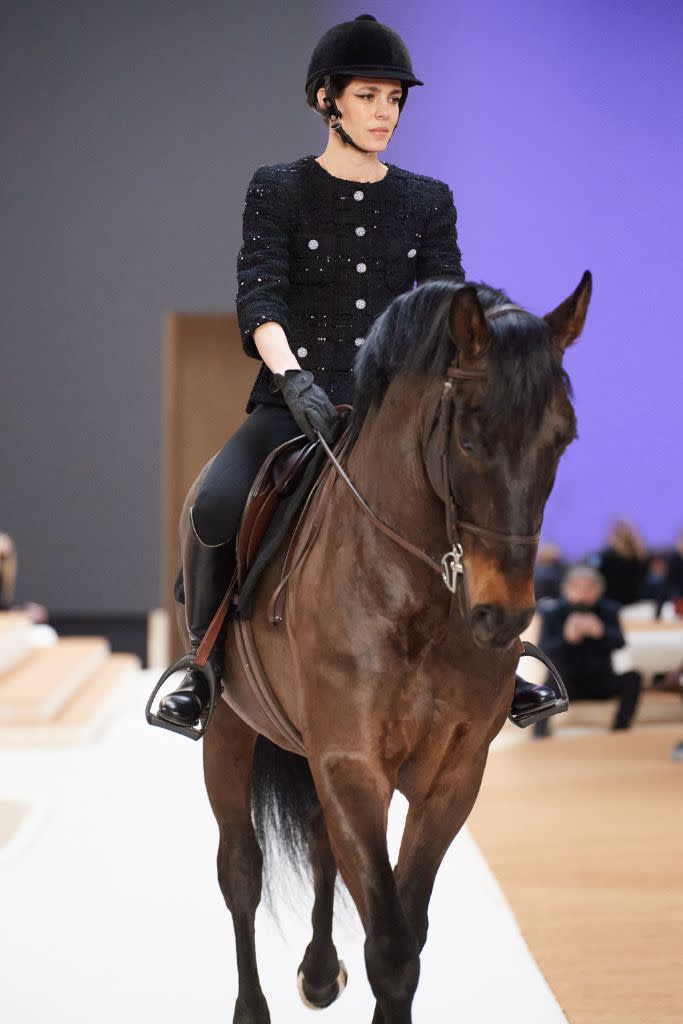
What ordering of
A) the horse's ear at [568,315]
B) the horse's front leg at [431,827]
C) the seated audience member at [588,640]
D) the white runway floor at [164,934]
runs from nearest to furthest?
the horse's ear at [568,315], the horse's front leg at [431,827], the white runway floor at [164,934], the seated audience member at [588,640]

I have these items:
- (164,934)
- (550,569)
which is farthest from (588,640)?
(164,934)

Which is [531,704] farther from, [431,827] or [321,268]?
[321,268]

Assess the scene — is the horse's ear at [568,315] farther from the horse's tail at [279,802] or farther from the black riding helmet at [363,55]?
the horse's tail at [279,802]

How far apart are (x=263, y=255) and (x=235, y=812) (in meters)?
1.48

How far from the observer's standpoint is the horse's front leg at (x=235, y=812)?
352 cm

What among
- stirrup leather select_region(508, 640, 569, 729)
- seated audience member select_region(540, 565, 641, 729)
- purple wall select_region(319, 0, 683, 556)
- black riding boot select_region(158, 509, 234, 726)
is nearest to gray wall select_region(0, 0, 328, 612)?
purple wall select_region(319, 0, 683, 556)

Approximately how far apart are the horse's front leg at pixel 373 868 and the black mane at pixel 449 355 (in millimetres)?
690

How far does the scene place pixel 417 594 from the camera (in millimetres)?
2562

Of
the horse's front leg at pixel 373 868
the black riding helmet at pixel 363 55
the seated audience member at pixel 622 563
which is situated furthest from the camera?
the seated audience member at pixel 622 563

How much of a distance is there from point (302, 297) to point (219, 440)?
873cm

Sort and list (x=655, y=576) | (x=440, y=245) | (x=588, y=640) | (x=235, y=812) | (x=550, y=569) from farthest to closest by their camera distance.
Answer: (x=655, y=576), (x=550, y=569), (x=588, y=640), (x=235, y=812), (x=440, y=245)

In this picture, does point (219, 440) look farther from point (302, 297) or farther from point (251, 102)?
point (302, 297)

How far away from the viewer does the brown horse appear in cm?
223

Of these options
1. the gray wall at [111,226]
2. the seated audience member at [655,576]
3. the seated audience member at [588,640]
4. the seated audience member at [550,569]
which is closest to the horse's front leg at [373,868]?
the seated audience member at [588,640]
